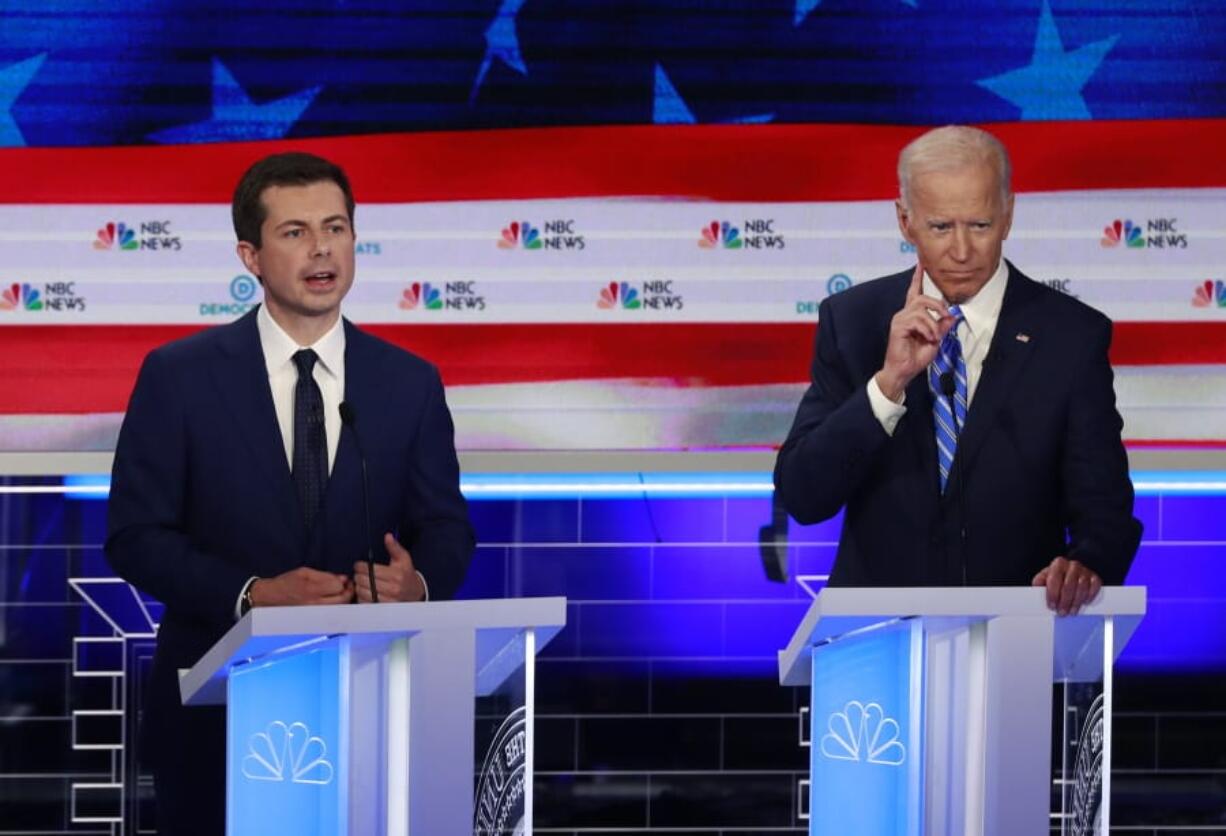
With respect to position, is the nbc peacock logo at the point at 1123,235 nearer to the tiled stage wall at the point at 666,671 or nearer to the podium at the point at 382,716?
the tiled stage wall at the point at 666,671

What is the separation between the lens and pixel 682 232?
4.95 m

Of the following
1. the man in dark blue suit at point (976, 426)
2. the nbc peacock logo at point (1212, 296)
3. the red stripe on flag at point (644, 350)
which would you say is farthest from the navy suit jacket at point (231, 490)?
the nbc peacock logo at point (1212, 296)

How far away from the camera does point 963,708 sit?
2697mm

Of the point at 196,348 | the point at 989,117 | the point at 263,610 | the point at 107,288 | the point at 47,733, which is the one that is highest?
the point at 989,117

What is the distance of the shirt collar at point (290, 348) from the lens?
345 centimetres

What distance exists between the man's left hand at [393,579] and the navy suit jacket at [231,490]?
0.39 feet

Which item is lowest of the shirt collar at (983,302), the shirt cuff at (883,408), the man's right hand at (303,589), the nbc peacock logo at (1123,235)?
the man's right hand at (303,589)

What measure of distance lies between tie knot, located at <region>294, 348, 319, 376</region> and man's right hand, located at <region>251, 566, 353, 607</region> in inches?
15.0

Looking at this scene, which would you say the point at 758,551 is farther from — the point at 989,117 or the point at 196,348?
the point at 196,348

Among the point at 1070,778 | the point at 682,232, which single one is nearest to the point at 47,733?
the point at 682,232

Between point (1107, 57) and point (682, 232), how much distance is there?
108 centimetres

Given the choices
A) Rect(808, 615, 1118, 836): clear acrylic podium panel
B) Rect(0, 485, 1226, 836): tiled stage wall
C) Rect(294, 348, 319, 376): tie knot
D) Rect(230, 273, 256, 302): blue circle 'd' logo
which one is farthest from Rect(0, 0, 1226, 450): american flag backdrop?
Rect(808, 615, 1118, 836): clear acrylic podium panel

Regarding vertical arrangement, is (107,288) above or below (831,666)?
above

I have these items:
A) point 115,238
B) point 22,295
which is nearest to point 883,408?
point 115,238
